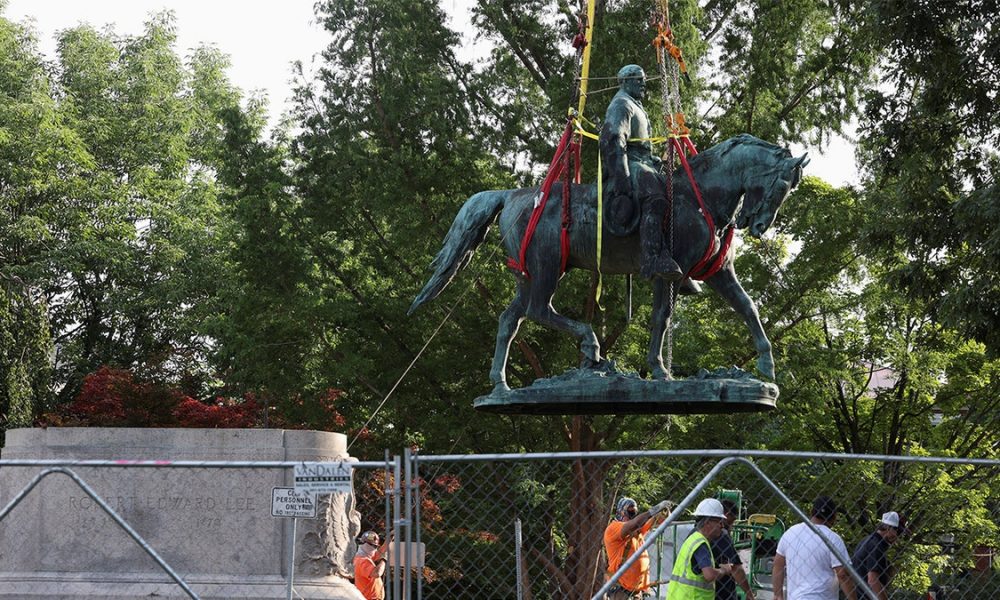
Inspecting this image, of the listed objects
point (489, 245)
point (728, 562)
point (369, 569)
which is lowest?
point (369, 569)

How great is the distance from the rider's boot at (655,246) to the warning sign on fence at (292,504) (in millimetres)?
3481

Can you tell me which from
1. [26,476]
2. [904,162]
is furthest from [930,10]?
[26,476]

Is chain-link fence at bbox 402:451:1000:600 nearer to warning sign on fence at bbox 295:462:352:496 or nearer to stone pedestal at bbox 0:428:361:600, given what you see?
stone pedestal at bbox 0:428:361:600

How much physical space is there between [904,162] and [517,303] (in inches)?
343

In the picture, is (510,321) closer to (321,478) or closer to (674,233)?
(674,233)

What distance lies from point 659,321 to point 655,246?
2.40ft

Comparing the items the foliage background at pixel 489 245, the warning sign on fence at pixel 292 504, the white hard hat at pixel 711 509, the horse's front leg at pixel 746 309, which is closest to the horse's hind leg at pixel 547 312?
the horse's front leg at pixel 746 309

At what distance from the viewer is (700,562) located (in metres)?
10.3

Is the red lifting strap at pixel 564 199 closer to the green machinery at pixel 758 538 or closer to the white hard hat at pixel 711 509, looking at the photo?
the white hard hat at pixel 711 509

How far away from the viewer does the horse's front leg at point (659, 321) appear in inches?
466

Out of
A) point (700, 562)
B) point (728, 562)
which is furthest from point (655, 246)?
point (700, 562)

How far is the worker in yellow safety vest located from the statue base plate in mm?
1141

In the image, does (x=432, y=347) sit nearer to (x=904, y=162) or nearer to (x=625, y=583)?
(x=904, y=162)

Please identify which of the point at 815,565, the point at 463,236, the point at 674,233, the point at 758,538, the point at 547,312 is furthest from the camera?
the point at 758,538
